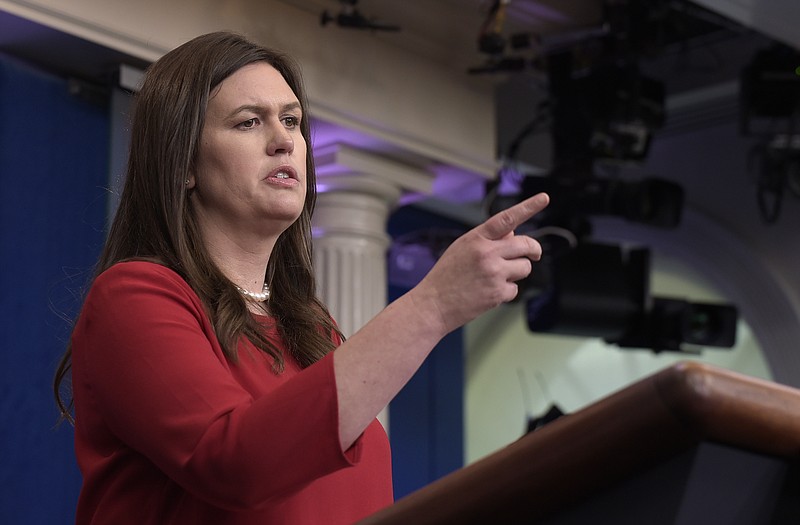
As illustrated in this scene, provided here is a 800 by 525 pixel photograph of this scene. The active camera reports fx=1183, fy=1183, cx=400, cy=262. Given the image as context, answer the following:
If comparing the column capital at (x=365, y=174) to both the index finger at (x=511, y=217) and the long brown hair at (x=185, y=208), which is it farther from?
the index finger at (x=511, y=217)

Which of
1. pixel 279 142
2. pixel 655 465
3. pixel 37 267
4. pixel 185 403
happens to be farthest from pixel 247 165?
pixel 37 267

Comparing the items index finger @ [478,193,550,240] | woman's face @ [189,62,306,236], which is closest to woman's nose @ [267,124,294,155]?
woman's face @ [189,62,306,236]

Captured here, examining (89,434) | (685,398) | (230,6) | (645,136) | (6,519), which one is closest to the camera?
(685,398)

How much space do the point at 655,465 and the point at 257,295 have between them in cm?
70

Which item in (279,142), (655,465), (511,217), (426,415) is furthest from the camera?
(426,415)

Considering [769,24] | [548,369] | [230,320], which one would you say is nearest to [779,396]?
[230,320]

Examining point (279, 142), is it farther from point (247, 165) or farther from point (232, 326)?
point (232, 326)

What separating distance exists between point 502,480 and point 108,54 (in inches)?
113

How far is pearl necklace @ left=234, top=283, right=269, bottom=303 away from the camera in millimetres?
1189

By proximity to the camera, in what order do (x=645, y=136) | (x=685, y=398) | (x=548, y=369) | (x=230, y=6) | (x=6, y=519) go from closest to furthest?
(x=685, y=398) < (x=6, y=519) < (x=230, y=6) < (x=645, y=136) < (x=548, y=369)

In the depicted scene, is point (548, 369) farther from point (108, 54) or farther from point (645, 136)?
point (108, 54)

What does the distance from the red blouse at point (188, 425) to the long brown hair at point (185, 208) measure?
44mm

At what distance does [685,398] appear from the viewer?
55cm

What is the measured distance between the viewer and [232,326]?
1081 mm
